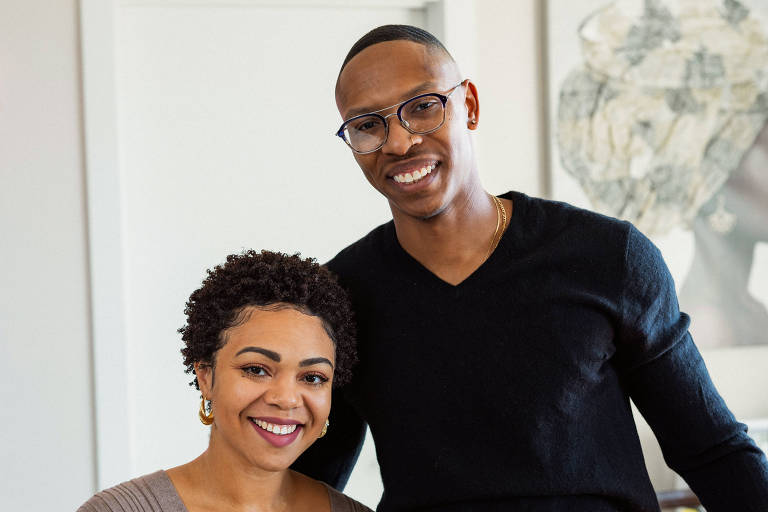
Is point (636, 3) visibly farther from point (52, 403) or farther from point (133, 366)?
point (52, 403)

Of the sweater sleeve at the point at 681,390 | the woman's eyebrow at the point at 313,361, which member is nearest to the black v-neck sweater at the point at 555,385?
the sweater sleeve at the point at 681,390

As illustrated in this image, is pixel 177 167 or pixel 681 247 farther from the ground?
pixel 177 167

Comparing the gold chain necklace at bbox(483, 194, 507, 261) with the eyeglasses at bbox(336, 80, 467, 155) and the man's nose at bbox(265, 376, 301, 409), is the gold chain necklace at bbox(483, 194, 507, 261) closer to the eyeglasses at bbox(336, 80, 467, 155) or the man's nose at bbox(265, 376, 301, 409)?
the eyeglasses at bbox(336, 80, 467, 155)

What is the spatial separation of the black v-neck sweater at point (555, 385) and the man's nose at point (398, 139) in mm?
205

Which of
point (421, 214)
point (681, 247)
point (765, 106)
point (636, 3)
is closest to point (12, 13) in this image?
point (421, 214)

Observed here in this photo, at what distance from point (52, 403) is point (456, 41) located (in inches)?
61.7

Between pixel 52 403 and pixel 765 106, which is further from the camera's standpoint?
pixel 765 106

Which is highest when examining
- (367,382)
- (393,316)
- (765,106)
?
(765,106)

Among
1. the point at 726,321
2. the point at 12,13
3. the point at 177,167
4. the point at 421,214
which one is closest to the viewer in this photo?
the point at 421,214

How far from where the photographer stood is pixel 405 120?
1293mm

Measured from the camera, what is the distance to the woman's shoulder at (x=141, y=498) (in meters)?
1.30

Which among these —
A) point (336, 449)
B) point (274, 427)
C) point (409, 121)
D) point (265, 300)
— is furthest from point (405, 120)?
point (336, 449)

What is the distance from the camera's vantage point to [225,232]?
2.60 metres

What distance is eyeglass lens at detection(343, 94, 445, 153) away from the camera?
1.29m
